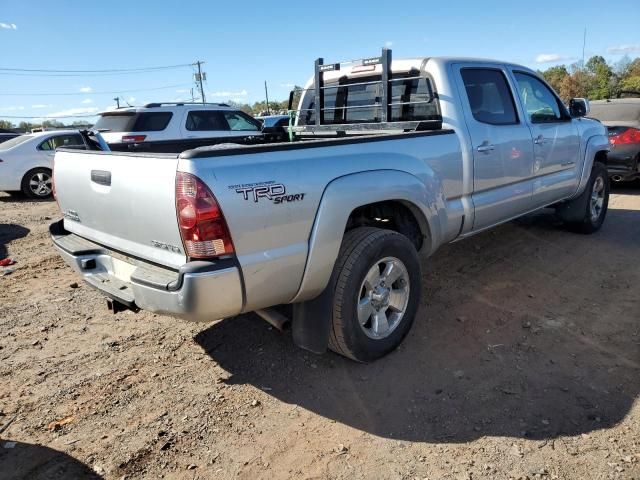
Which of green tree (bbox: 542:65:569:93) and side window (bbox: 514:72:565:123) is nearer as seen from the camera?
side window (bbox: 514:72:565:123)

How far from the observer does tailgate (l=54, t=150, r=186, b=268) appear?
Result: 99.8 inches

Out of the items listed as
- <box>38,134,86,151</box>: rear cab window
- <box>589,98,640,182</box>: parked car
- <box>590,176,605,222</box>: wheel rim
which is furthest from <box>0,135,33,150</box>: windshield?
<box>589,98,640,182</box>: parked car

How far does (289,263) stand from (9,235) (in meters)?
6.69

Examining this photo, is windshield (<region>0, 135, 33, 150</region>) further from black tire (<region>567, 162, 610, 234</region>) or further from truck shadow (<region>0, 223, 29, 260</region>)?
black tire (<region>567, 162, 610, 234</region>)

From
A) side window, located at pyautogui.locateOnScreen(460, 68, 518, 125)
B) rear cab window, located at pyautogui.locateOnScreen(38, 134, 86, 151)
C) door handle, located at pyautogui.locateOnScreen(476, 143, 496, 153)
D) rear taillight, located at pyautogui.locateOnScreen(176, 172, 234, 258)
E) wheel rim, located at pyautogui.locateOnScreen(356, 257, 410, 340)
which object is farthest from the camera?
rear cab window, located at pyautogui.locateOnScreen(38, 134, 86, 151)

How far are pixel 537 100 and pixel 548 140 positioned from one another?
44 cm

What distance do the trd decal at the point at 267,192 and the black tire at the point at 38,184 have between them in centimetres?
1050

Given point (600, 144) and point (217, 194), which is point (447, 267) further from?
point (217, 194)

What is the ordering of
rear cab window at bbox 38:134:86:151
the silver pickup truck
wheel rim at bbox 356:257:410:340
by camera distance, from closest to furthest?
the silver pickup truck → wheel rim at bbox 356:257:410:340 → rear cab window at bbox 38:134:86:151

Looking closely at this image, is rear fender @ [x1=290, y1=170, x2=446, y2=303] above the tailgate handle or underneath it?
underneath

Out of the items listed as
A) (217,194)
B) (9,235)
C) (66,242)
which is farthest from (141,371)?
(9,235)

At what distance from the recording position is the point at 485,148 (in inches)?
164

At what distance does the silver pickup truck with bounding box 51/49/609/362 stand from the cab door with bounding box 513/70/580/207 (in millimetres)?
31

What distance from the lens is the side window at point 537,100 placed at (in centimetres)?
492
